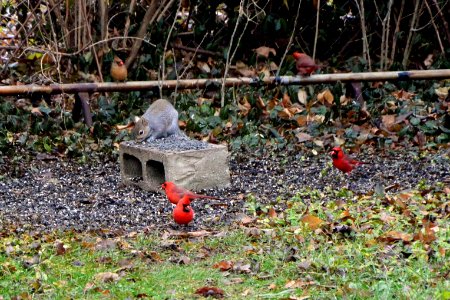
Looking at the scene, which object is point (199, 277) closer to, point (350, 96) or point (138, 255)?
point (138, 255)

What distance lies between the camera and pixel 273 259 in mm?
5355

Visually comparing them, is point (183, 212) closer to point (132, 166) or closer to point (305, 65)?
point (132, 166)

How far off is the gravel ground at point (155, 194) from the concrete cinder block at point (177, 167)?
9 centimetres

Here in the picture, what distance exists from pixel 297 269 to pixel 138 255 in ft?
3.45

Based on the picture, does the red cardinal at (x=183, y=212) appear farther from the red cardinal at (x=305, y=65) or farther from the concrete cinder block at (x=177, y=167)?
the red cardinal at (x=305, y=65)

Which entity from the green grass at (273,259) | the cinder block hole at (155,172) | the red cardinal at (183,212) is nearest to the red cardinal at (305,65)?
the cinder block hole at (155,172)

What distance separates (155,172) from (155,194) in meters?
0.23

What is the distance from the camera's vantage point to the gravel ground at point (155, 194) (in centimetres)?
659

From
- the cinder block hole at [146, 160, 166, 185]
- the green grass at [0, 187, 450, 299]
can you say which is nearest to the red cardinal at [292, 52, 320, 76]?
the cinder block hole at [146, 160, 166, 185]

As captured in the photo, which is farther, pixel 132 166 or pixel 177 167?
pixel 132 166

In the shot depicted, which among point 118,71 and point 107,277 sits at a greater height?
point 118,71

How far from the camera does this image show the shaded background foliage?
895 centimetres

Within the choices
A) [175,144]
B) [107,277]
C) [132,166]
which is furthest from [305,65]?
[107,277]

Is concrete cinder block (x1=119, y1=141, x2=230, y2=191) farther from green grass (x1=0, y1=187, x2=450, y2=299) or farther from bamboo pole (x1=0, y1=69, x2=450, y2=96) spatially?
bamboo pole (x1=0, y1=69, x2=450, y2=96)
